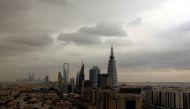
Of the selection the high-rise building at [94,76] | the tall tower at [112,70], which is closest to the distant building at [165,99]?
the tall tower at [112,70]

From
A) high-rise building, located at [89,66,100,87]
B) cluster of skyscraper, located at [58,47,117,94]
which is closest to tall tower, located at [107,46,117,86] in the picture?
cluster of skyscraper, located at [58,47,117,94]

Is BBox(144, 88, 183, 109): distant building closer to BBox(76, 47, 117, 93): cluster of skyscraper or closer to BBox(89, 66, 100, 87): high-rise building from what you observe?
BBox(76, 47, 117, 93): cluster of skyscraper

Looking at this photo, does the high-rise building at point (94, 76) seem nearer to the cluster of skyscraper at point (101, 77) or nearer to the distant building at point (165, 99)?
the cluster of skyscraper at point (101, 77)

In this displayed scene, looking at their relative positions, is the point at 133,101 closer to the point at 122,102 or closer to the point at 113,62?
the point at 122,102

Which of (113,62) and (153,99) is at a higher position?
(113,62)

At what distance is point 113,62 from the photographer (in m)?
41.0

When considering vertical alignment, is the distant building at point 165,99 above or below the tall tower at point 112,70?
below

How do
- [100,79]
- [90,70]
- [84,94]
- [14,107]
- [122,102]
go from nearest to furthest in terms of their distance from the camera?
[122,102], [14,107], [84,94], [100,79], [90,70]

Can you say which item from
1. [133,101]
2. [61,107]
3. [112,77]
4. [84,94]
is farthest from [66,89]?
[133,101]

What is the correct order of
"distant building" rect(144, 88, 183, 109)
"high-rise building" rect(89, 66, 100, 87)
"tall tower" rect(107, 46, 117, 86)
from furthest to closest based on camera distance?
1. "high-rise building" rect(89, 66, 100, 87)
2. "tall tower" rect(107, 46, 117, 86)
3. "distant building" rect(144, 88, 183, 109)

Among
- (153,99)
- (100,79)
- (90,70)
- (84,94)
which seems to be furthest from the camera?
(90,70)

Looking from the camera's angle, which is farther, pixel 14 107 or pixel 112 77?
pixel 112 77

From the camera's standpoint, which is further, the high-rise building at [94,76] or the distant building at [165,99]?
the high-rise building at [94,76]

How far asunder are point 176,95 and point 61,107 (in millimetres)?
11994
